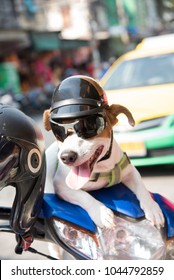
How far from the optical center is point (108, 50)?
120ft

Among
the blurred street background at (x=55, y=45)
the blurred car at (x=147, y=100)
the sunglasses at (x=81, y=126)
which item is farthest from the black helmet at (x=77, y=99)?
the blurred car at (x=147, y=100)

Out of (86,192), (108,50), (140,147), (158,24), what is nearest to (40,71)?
(108,50)

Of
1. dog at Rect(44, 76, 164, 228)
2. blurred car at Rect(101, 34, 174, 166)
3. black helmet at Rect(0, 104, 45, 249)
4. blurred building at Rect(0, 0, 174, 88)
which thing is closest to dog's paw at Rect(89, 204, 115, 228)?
dog at Rect(44, 76, 164, 228)

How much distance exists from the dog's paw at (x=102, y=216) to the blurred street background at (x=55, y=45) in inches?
20.5

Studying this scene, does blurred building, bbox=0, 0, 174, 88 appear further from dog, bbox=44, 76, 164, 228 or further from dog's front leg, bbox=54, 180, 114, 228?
dog's front leg, bbox=54, 180, 114, 228

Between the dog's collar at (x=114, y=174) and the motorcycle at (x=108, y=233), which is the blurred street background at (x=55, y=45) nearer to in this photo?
the motorcycle at (x=108, y=233)

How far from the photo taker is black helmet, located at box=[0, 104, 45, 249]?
6.15ft

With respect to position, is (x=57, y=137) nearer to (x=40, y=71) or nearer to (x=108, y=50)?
(x=40, y=71)

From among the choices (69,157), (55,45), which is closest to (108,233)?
(69,157)

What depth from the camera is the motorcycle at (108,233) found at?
199 centimetres

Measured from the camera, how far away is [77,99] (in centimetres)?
188

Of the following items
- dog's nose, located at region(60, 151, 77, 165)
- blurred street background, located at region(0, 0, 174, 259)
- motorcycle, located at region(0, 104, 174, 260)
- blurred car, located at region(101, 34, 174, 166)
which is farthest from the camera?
blurred street background, located at region(0, 0, 174, 259)
